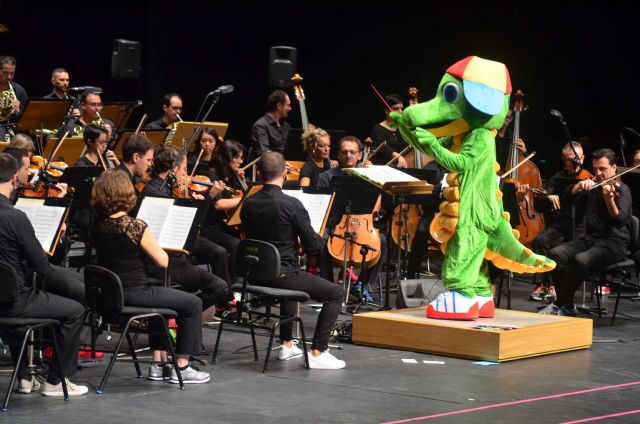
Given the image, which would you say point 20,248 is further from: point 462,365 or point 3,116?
point 3,116

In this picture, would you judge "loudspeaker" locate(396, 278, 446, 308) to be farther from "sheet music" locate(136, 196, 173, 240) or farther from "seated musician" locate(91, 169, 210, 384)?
"seated musician" locate(91, 169, 210, 384)

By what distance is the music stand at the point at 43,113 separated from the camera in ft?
29.7

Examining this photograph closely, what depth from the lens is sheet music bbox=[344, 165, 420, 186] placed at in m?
7.34

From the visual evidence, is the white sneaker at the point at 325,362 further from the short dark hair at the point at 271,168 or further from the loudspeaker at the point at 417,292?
the loudspeaker at the point at 417,292

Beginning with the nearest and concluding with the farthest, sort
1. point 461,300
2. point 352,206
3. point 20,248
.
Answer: point 20,248 → point 461,300 → point 352,206

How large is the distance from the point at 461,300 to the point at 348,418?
7.36 ft

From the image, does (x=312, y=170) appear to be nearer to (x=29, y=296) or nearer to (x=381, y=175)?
(x=381, y=175)

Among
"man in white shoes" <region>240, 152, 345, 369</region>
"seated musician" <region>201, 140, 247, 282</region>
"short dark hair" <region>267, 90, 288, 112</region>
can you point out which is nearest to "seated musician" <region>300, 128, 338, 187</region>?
"seated musician" <region>201, 140, 247, 282</region>

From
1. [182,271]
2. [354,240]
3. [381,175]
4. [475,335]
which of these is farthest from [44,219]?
[354,240]

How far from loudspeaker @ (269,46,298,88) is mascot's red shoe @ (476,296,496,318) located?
4.74m

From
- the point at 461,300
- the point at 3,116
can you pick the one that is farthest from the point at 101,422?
the point at 3,116

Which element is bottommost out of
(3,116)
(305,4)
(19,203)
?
(19,203)

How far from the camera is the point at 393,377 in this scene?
6461 mm

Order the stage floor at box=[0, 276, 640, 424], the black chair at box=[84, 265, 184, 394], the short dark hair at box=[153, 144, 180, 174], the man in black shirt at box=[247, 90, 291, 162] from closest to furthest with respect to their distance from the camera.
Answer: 1. the stage floor at box=[0, 276, 640, 424]
2. the black chair at box=[84, 265, 184, 394]
3. the short dark hair at box=[153, 144, 180, 174]
4. the man in black shirt at box=[247, 90, 291, 162]
